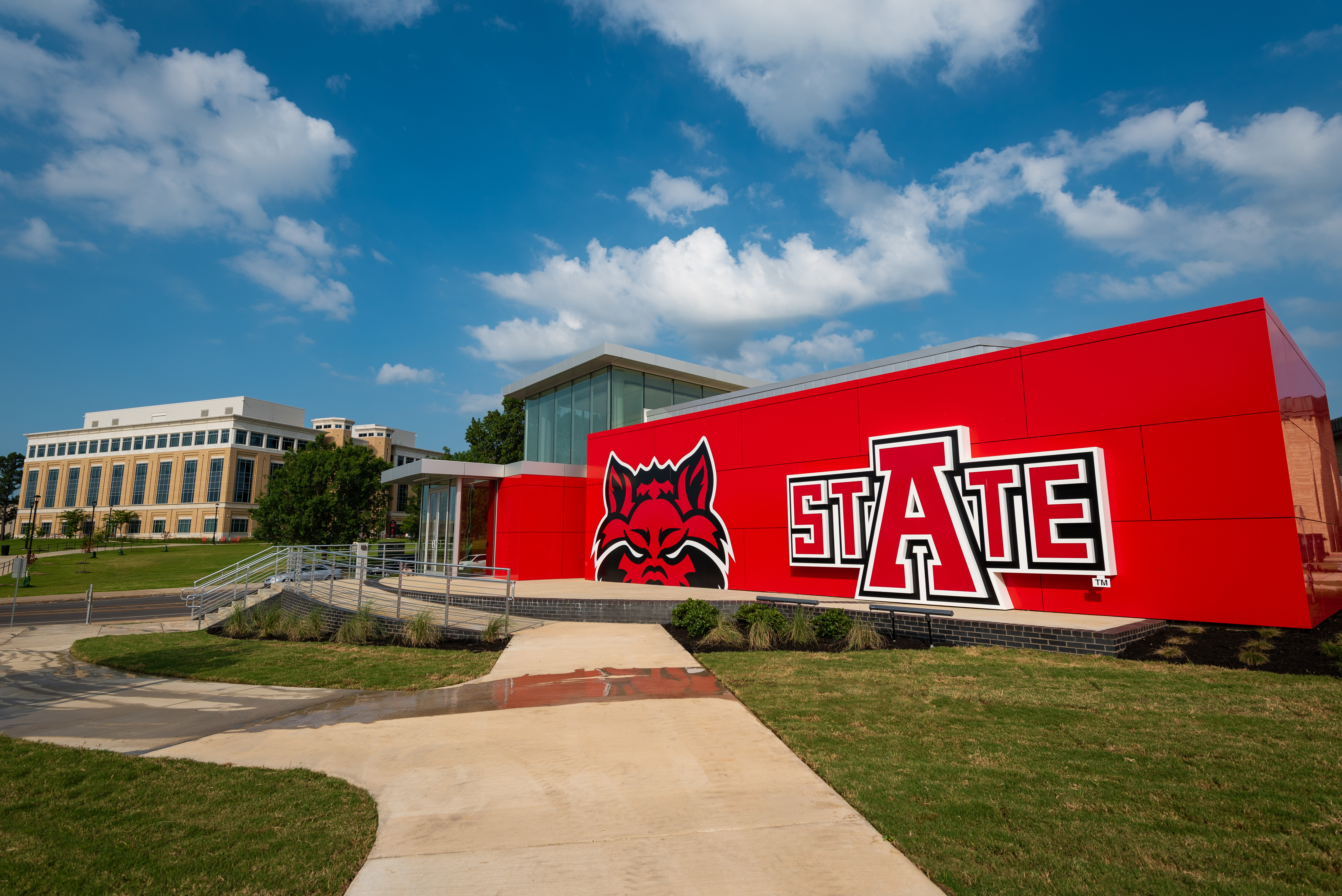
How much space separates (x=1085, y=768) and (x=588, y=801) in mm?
3879

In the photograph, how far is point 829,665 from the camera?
902 centimetres

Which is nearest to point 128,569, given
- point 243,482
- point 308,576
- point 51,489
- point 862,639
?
point 308,576

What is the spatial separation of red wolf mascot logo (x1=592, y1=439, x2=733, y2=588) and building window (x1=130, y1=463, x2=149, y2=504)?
9889 cm

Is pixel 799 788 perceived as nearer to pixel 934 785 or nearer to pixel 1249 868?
pixel 934 785

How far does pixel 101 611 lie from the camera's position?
78.0 feet

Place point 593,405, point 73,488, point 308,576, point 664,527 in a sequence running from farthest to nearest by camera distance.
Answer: point 73,488
point 308,576
point 593,405
point 664,527

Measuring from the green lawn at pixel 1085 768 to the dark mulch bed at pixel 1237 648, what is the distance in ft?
1.29

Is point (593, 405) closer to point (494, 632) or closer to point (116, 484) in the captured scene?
point (494, 632)

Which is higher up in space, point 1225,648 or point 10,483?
point 10,483

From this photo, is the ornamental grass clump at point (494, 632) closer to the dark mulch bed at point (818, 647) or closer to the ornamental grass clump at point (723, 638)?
the dark mulch bed at point (818, 647)

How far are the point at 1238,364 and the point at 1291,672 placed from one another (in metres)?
4.85

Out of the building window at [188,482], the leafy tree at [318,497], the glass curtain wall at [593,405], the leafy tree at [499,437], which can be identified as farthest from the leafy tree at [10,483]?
the glass curtain wall at [593,405]

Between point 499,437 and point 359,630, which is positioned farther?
point 499,437

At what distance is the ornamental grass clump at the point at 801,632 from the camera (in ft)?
35.8
